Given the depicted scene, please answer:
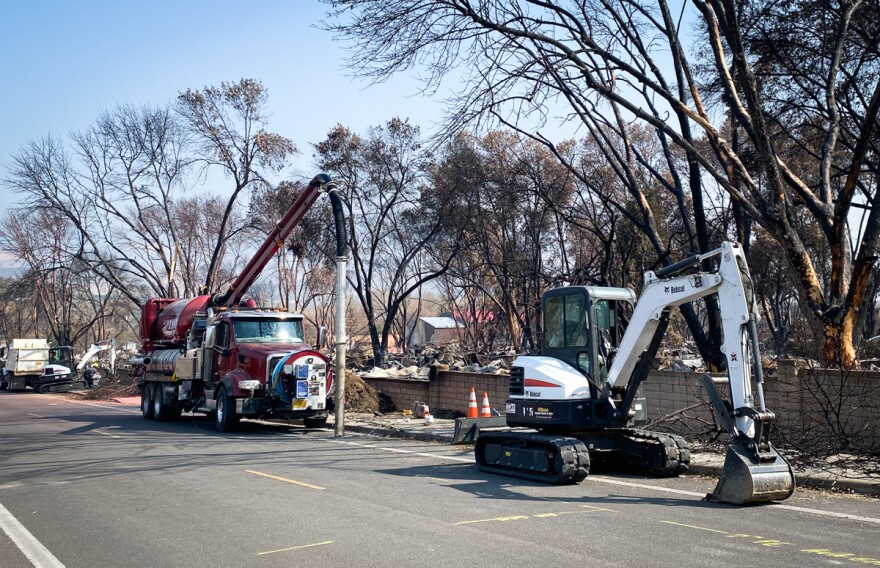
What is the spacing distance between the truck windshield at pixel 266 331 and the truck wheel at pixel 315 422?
2.03 metres

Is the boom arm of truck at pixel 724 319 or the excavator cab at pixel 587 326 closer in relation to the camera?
the boom arm of truck at pixel 724 319

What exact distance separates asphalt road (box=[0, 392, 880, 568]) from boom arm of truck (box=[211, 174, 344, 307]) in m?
7.53

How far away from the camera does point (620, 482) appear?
11.3 m

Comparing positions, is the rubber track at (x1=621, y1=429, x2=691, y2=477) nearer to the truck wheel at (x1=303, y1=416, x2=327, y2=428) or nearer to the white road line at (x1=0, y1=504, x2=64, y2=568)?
the white road line at (x1=0, y1=504, x2=64, y2=568)

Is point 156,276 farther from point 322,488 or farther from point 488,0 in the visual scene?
point 322,488

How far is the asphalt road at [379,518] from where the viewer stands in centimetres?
713

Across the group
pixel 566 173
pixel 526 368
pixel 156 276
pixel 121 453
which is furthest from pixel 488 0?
pixel 156 276

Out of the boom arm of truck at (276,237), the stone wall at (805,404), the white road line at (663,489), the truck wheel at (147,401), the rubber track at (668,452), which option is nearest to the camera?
the white road line at (663,489)

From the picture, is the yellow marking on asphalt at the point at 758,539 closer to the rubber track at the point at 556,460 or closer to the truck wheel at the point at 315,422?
the rubber track at the point at 556,460

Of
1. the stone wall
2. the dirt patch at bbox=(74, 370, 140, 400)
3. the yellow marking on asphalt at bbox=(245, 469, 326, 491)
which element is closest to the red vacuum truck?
the yellow marking on asphalt at bbox=(245, 469, 326, 491)

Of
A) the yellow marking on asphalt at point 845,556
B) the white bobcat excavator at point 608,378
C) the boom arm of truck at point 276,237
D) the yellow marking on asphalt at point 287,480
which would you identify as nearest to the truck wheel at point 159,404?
the boom arm of truck at point 276,237

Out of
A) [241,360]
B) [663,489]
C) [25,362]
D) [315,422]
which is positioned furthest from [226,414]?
[25,362]

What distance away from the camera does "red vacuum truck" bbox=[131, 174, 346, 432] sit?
18.8 meters

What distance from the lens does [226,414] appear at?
19.0 meters
